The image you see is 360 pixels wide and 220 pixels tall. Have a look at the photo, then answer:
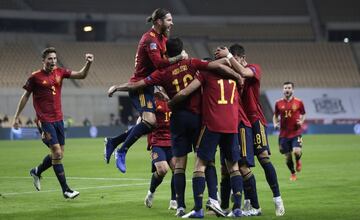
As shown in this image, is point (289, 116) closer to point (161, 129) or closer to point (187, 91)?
point (161, 129)

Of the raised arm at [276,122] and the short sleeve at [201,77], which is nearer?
the short sleeve at [201,77]

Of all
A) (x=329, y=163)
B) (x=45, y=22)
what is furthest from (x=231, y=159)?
(x=45, y=22)

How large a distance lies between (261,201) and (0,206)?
436 centimetres

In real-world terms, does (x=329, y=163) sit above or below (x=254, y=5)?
below

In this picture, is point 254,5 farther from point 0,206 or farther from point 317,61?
→ point 0,206

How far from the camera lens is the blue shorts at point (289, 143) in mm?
22281

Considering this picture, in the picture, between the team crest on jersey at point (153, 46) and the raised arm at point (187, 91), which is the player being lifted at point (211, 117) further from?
the team crest on jersey at point (153, 46)

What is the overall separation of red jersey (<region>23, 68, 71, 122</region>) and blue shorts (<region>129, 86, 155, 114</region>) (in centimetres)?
246

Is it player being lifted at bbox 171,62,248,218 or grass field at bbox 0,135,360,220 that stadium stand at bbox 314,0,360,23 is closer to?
grass field at bbox 0,135,360,220

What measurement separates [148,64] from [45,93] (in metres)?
2.96

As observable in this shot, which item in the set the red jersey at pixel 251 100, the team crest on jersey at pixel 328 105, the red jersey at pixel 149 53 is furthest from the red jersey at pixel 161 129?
the team crest on jersey at pixel 328 105

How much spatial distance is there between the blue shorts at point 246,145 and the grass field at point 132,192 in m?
0.84

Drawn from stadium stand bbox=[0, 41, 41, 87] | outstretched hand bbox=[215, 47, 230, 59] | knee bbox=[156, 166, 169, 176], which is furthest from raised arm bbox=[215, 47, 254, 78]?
stadium stand bbox=[0, 41, 41, 87]

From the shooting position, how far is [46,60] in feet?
50.7
